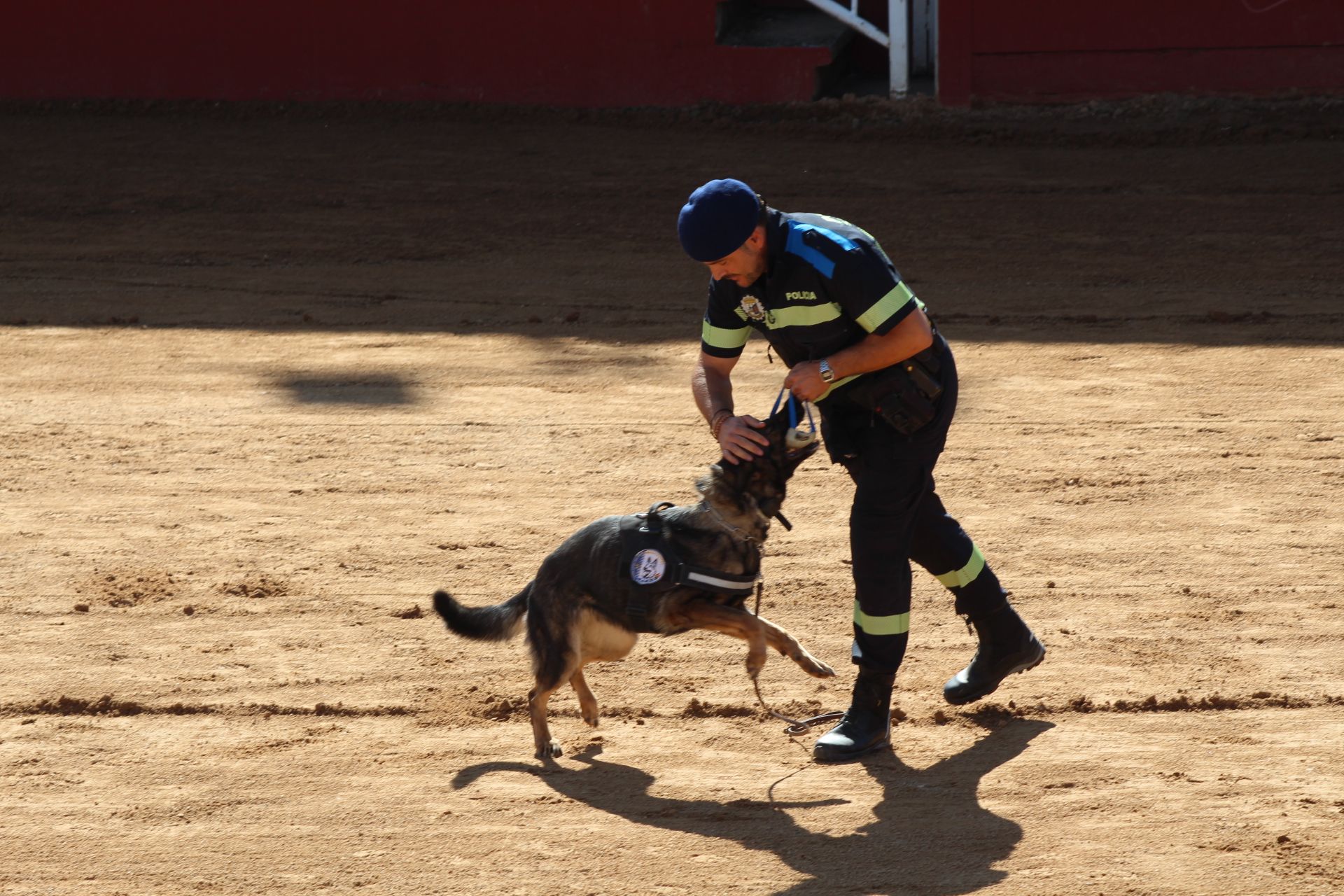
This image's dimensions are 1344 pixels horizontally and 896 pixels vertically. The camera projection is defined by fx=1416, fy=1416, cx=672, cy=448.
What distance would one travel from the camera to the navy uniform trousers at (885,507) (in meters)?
4.62

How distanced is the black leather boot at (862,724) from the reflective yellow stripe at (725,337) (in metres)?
1.20

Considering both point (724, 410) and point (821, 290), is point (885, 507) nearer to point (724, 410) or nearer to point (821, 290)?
point (724, 410)

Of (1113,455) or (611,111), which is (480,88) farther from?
(1113,455)

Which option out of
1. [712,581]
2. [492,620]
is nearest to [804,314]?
[712,581]

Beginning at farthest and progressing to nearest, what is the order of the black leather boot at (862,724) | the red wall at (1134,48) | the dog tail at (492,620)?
the red wall at (1134,48) → the dog tail at (492,620) → the black leather boot at (862,724)

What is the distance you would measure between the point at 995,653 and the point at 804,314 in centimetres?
150

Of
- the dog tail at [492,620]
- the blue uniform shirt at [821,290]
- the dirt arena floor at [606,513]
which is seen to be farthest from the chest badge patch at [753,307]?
the dirt arena floor at [606,513]

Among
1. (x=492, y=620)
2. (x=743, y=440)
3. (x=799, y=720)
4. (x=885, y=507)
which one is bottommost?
(x=799, y=720)

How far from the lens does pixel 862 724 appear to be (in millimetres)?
4871

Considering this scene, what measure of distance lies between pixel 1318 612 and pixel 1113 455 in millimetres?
1926

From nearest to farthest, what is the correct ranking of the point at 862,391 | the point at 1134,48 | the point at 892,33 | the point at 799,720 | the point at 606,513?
the point at 862,391
the point at 799,720
the point at 606,513
the point at 1134,48
the point at 892,33

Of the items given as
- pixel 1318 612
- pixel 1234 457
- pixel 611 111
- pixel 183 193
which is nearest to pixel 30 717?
pixel 1318 612

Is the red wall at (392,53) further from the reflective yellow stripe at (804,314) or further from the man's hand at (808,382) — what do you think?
the man's hand at (808,382)

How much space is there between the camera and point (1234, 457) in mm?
7461
